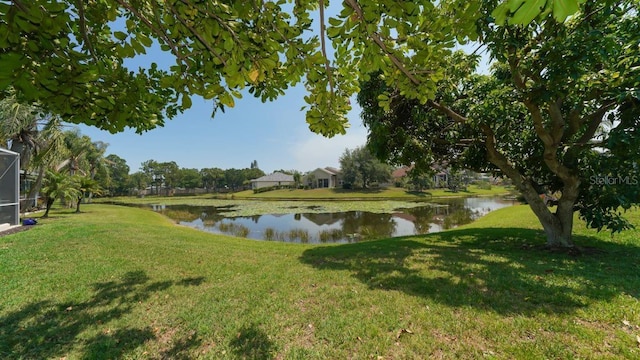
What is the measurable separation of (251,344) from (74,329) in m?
2.48

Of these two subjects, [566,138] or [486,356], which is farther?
[566,138]

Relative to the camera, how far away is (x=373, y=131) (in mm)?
8016

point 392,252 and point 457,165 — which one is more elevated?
point 457,165

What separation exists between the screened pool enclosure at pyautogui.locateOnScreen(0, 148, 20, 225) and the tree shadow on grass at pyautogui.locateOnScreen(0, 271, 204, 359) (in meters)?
11.0

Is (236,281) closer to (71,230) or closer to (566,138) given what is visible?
(566,138)

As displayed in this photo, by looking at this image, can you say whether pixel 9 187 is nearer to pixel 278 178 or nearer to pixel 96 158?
pixel 96 158

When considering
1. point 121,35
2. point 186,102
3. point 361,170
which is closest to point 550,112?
point 186,102

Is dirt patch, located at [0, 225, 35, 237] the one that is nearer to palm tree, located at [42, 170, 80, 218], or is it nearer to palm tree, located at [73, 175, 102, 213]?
palm tree, located at [42, 170, 80, 218]

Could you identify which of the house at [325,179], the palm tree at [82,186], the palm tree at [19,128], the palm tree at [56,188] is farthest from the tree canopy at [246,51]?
the house at [325,179]

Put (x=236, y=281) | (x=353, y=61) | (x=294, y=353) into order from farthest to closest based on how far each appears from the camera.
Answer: (x=236, y=281), (x=294, y=353), (x=353, y=61)

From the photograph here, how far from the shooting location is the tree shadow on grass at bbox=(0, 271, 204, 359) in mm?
3116

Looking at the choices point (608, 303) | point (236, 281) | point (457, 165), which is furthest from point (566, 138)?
point (236, 281)

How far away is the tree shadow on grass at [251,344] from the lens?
2.98 m

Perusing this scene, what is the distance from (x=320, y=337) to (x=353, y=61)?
3161 millimetres
